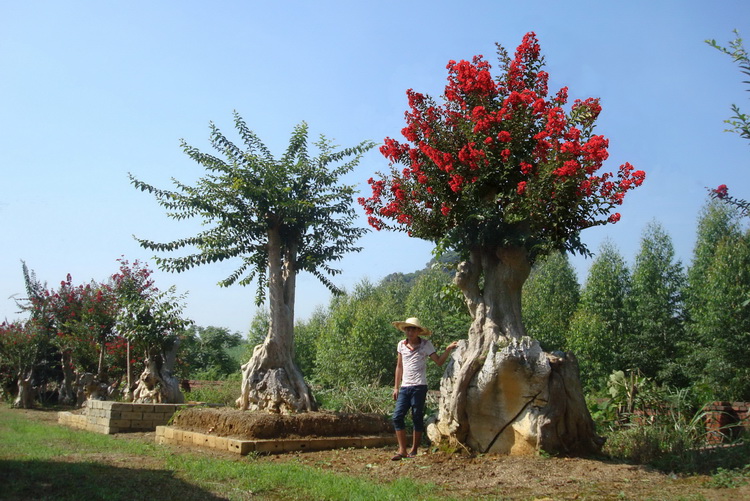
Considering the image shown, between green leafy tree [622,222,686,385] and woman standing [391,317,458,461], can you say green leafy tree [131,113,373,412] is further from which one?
green leafy tree [622,222,686,385]

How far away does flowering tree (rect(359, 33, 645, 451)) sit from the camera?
25.0ft

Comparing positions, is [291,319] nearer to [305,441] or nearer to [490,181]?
[305,441]

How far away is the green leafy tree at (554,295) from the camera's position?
39031 millimetres

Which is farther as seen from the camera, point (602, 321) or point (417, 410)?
point (602, 321)

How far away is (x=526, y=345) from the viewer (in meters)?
7.71

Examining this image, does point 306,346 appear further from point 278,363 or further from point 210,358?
point 278,363

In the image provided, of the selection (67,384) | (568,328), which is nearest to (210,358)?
(67,384)

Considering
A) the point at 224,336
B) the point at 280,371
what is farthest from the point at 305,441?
the point at 224,336

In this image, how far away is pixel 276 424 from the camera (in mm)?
9320

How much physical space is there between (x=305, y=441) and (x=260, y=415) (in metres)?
0.96

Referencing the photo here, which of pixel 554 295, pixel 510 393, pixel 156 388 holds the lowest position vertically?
pixel 156 388

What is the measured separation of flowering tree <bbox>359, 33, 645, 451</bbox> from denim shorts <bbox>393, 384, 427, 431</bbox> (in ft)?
1.33

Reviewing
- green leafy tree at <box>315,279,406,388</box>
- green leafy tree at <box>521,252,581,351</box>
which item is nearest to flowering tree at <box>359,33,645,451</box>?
green leafy tree at <box>315,279,406,388</box>

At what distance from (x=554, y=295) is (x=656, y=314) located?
9.87m
